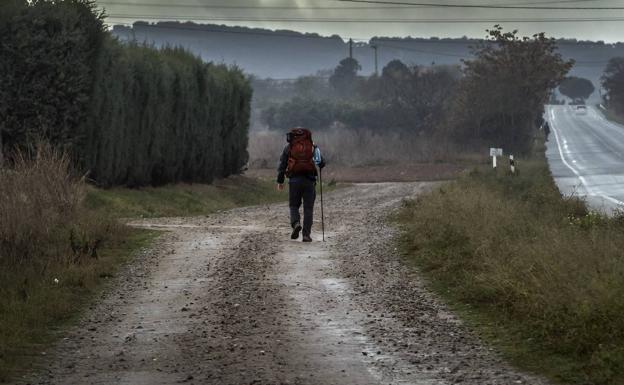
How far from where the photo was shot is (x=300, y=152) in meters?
19.1

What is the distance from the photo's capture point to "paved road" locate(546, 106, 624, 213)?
125 ft

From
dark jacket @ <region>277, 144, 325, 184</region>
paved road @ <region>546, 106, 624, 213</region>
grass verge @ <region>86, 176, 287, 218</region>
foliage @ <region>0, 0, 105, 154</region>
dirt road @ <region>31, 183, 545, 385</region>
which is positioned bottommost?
paved road @ <region>546, 106, 624, 213</region>

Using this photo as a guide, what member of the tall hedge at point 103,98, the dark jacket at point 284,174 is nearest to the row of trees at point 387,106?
the tall hedge at point 103,98

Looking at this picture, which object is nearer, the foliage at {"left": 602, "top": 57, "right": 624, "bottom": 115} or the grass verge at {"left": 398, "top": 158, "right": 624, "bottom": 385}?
the grass verge at {"left": 398, "top": 158, "right": 624, "bottom": 385}

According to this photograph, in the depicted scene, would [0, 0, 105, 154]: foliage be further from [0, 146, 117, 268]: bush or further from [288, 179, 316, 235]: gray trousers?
[288, 179, 316, 235]: gray trousers

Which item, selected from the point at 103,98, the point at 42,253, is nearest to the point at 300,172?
the point at 42,253

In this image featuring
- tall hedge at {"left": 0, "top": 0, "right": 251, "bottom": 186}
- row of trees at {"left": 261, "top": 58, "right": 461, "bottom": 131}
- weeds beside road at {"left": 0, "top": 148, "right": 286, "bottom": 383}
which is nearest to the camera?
weeds beside road at {"left": 0, "top": 148, "right": 286, "bottom": 383}

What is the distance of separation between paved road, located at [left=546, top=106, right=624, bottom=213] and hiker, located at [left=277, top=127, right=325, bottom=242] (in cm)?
899

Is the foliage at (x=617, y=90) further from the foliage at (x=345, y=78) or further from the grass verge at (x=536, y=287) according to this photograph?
the grass verge at (x=536, y=287)

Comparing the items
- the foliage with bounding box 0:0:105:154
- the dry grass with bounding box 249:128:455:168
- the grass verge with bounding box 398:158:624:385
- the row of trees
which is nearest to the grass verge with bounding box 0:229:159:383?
the grass verge with bounding box 398:158:624:385

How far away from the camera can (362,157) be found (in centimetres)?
7206

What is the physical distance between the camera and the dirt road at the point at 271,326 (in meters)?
8.66

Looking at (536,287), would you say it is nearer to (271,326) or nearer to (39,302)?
(271,326)

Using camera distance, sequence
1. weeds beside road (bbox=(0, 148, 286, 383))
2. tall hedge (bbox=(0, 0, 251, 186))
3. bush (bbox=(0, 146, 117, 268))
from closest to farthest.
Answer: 1. weeds beside road (bbox=(0, 148, 286, 383))
2. bush (bbox=(0, 146, 117, 268))
3. tall hedge (bbox=(0, 0, 251, 186))
